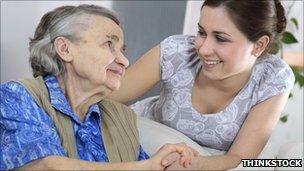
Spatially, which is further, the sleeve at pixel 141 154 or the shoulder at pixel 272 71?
the shoulder at pixel 272 71

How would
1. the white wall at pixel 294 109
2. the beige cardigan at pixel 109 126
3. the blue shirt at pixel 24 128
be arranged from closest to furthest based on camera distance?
the blue shirt at pixel 24 128, the beige cardigan at pixel 109 126, the white wall at pixel 294 109

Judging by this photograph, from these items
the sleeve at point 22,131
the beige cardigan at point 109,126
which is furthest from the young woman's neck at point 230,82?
the sleeve at point 22,131

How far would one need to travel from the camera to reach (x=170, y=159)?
1264 millimetres

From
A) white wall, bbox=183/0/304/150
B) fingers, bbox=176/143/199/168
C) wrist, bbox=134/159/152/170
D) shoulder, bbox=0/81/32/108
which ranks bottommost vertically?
white wall, bbox=183/0/304/150

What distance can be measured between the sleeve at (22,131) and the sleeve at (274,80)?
845 mm

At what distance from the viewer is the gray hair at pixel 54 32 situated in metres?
1.24

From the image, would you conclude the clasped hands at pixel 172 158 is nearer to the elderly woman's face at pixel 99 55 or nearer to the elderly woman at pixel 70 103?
the elderly woman at pixel 70 103

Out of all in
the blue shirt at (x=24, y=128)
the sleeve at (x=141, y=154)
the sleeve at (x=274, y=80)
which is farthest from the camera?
the sleeve at (x=274, y=80)

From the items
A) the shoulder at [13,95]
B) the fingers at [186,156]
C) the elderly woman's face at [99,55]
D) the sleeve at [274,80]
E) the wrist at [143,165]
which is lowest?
the fingers at [186,156]

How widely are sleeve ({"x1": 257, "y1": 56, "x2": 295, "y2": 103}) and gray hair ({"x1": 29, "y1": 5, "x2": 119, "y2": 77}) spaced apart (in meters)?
0.70

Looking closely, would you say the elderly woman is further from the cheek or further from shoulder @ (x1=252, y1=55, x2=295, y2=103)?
shoulder @ (x1=252, y1=55, x2=295, y2=103)

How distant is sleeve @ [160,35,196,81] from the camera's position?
1.73m

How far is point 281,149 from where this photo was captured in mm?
1713

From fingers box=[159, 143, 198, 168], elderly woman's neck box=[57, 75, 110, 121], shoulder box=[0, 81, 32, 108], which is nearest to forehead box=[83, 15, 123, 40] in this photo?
elderly woman's neck box=[57, 75, 110, 121]
